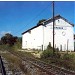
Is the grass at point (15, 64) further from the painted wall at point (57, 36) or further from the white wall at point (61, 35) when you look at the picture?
the white wall at point (61, 35)

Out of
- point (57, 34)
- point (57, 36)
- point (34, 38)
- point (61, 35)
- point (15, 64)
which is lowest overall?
point (15, 64)

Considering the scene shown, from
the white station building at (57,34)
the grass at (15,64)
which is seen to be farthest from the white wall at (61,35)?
the grass at (15,64)

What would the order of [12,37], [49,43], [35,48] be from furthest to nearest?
[12,37]
[35,48]
[49,43]

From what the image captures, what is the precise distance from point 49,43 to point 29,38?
852 cm

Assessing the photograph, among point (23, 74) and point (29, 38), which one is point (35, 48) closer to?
point (29, 38)

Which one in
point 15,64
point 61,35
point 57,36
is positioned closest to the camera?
point 15,64

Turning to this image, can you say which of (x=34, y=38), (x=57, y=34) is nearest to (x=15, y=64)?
(x=57, y=34)

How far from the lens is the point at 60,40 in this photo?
146ft

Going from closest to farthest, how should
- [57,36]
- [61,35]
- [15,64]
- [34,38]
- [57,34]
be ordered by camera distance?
[15,64] < [57,36] < [57,34] < [61,35] < [34,38]

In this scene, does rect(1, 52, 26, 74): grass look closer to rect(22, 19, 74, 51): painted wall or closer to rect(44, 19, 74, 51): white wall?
rect(22, 19, 74, 51): painted wall

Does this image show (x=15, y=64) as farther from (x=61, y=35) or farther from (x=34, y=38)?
(x=34, y=38)

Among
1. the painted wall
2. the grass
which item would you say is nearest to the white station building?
the painted wall

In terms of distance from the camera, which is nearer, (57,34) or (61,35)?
(57,34)

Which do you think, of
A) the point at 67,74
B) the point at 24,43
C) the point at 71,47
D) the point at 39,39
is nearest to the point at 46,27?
the point at 39,39
